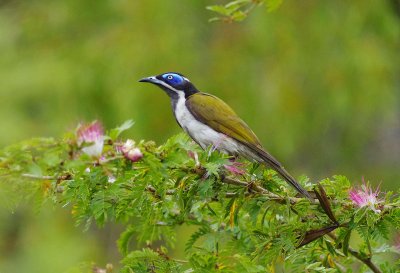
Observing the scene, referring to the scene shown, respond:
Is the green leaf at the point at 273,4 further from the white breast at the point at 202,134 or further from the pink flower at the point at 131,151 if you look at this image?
the pink flower at the point at 131,151

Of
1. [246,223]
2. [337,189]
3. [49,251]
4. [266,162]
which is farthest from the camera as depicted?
[49,251]

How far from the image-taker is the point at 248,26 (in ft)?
32.0

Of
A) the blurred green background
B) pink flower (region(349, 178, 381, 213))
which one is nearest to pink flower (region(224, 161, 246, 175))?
pink flower (region(349, 178, 381, 213))

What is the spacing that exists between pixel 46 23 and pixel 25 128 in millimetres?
1233

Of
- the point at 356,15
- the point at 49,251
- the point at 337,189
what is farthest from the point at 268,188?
the point at 49,251

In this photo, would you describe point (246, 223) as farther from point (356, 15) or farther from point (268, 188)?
point (356, 15)

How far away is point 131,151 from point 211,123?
2026 millimetres

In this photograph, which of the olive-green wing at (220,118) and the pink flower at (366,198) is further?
the olive-green wing at (220,118)

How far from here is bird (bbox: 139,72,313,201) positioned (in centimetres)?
471

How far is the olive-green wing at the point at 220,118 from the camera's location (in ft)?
15.7

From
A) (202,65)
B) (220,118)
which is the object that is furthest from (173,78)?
(202,65)

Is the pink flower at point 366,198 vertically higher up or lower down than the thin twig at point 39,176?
lower down

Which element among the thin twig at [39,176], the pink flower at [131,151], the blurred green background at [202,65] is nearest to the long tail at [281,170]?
the pink flower at [131,151]

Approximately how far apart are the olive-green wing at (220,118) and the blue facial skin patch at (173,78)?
0.70 ft
